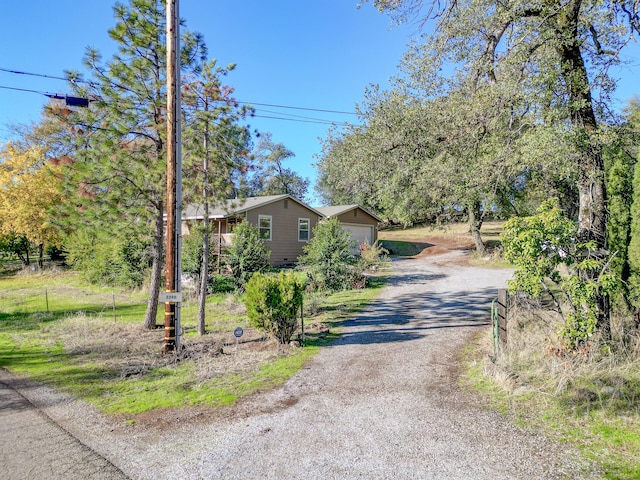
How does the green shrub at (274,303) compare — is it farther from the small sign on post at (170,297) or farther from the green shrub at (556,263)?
the green shrub at (556,263)

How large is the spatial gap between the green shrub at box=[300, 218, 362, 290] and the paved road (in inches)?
381

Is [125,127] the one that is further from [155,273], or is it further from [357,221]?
[357,221]

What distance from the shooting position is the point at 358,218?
26.0m

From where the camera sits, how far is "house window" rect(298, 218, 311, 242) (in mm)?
21834

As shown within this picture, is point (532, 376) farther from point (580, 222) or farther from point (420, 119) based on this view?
point (420, 119)

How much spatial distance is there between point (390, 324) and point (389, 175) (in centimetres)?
358

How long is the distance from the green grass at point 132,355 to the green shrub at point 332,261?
2.70 feet

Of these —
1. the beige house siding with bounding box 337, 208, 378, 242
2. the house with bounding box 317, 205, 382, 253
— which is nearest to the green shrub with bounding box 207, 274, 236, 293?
the house with bounding box 317, 205, 382, 253

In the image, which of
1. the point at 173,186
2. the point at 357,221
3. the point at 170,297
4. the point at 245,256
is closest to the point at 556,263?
the point at 170,297

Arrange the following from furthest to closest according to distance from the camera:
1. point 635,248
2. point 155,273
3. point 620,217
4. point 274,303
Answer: point 155,273 < point 274,303 < point 620,217 < point 635,248

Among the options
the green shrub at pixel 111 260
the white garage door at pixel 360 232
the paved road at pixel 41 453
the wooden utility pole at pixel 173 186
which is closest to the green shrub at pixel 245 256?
the green shrub at pixel 111 260

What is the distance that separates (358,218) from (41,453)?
2329 centimetres

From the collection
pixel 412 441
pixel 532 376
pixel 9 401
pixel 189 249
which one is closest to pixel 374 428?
pixel 412 441

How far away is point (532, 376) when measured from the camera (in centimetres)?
496
